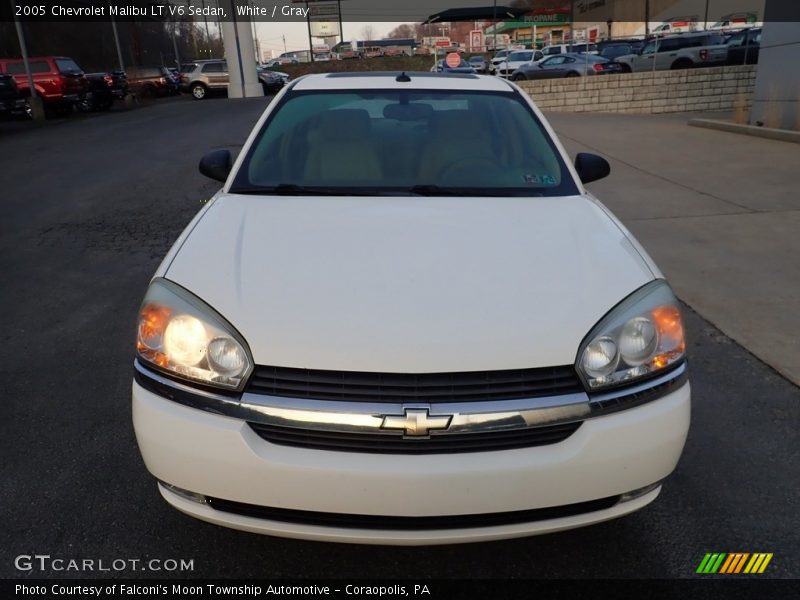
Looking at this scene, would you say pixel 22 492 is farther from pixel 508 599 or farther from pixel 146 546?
pixel 508 599

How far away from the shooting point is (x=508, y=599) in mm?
2111

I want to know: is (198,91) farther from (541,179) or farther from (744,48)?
(541,179)

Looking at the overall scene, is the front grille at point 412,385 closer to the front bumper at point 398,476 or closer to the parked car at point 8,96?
the front bumper at point 398,476

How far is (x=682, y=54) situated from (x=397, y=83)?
24.5 metres

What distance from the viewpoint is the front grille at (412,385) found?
6.03ft

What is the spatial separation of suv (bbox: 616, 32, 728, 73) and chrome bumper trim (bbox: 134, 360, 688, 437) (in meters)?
24.8

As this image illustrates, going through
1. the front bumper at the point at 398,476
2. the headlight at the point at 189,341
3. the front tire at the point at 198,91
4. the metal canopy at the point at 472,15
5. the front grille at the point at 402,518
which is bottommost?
the front tire at the point at 198,91

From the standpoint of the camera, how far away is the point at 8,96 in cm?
1891

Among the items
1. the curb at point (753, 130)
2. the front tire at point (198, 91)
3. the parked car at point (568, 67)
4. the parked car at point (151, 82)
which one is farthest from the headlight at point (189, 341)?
the front tire at point (198, 91)

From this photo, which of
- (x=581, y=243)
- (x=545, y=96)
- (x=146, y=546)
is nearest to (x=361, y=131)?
(x=581, y=243)

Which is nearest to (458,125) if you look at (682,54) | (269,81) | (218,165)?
(218,165)

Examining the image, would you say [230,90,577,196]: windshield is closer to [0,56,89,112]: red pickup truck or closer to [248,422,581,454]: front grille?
[248,422,581,454]: front grille

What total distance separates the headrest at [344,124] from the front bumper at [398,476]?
1.82 metres

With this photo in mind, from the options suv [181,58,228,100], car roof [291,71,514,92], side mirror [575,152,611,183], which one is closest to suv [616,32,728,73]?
suv [181,58,228,100]
